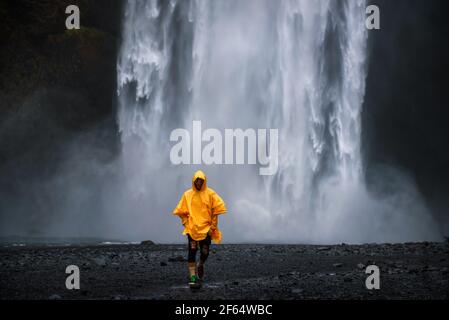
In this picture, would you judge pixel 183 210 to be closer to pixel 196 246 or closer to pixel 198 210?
pixel 198 210

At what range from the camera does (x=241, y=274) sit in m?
13.4

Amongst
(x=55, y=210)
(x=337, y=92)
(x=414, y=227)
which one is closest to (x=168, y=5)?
(x=337, y=92)

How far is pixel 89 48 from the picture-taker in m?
39.2

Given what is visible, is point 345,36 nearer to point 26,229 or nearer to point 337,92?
point 337,92

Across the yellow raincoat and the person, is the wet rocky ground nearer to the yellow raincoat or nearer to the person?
the person

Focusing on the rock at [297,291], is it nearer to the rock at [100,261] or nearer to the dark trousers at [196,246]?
the dark trousers at [196,246]

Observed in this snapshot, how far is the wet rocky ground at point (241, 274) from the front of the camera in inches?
401

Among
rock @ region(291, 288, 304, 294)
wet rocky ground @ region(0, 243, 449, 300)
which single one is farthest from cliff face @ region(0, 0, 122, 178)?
rock @ region(291, 288, 304, 294)

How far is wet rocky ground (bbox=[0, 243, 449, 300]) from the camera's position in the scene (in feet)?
33.4

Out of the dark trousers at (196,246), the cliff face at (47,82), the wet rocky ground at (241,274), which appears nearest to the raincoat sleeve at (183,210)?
the dark trousers at (196,246)

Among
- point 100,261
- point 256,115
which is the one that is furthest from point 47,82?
point 100,261

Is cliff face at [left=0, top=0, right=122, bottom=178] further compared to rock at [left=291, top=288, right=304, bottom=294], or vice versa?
cliff face at [left=0, top=0, right=122, bottom=178]

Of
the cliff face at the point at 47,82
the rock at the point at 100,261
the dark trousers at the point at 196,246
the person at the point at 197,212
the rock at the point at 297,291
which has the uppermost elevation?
the cliff face at the point at 47,82

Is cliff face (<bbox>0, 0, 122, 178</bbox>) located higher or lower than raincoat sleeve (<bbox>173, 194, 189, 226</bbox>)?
higher
